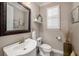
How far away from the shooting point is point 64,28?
1142 millimetres

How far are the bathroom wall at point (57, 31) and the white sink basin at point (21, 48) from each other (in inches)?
6.5

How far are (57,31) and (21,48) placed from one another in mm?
477

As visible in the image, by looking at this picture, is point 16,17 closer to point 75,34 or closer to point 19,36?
point 19,36

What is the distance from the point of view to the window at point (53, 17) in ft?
3.76

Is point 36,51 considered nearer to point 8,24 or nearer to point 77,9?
point 8,24

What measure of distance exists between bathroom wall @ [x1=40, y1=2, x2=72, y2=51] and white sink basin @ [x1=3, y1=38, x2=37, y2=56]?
0.16 metres

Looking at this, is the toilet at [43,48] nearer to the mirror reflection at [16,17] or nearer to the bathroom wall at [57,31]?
the bathroom wall at [57,31]

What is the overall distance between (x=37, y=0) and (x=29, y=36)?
45cm

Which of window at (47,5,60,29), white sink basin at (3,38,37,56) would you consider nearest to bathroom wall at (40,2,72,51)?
window at (47,5,60,29)

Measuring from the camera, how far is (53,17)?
1157 millimetres

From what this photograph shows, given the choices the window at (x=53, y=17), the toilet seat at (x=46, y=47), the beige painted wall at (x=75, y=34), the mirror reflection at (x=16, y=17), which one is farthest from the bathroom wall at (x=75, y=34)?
the mirror reflection at (x=16, y=17)

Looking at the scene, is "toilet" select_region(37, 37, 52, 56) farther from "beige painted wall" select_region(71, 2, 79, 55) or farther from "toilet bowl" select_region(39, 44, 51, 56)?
"beige painted wall" select_region(71, 2, 79, 55)

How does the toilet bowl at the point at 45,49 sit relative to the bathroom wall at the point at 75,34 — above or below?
below

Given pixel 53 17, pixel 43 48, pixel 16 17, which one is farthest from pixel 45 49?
pixel 16 17
